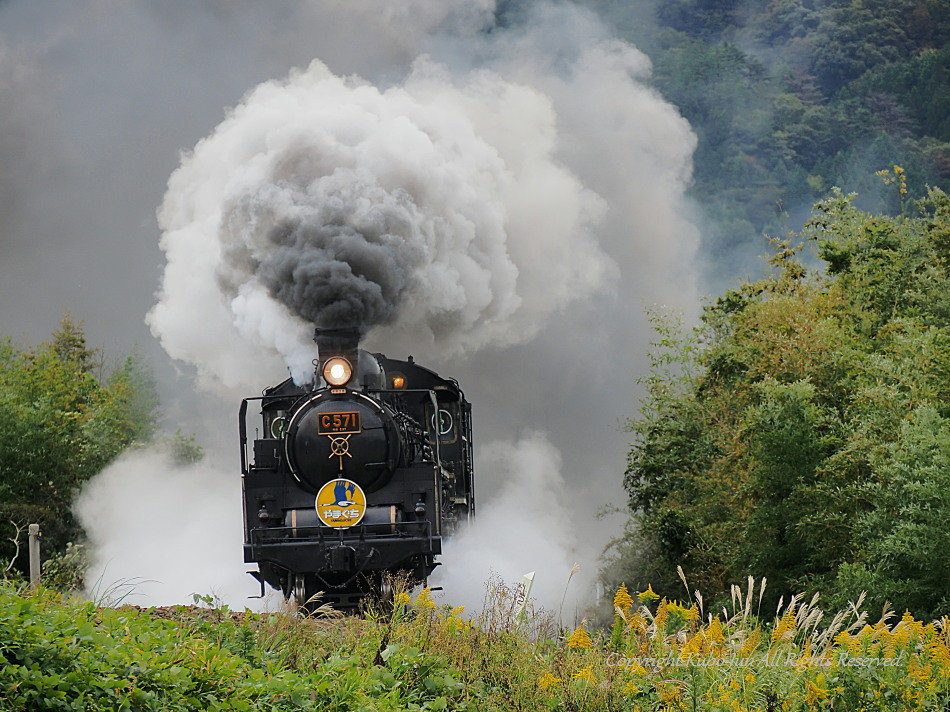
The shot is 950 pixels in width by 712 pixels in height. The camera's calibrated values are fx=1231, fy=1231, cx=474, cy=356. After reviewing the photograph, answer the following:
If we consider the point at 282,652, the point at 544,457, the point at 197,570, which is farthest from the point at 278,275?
the point at 544,457

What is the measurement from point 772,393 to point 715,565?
418 centimetres

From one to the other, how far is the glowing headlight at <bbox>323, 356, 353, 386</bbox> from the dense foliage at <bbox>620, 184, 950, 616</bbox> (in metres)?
5.91

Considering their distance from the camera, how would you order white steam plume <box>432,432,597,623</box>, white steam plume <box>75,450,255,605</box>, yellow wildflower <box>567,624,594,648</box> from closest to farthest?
1. yellow wildflower <box>567,624,594,648</box>
2. white steam plume <box>432,432,597,623</box>
3. white steam plume <box>75,450,255,605</box>

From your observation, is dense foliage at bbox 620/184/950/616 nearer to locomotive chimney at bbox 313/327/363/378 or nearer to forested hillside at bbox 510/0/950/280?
locomotive chimney at bbox 313/327/363/378

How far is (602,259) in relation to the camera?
3055cm

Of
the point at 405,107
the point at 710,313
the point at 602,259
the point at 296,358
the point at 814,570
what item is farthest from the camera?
the point at 602,259

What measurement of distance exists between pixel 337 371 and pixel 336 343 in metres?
1.15

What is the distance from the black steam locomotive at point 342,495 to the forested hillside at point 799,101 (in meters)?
31.8


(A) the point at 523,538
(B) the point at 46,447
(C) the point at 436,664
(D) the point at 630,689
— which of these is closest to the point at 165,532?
(B) the point at 46,447

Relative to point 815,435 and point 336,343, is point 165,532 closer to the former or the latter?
point 336,343

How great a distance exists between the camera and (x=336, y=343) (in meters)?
14.4

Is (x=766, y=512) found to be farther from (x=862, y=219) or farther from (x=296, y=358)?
(x=862, y=219)

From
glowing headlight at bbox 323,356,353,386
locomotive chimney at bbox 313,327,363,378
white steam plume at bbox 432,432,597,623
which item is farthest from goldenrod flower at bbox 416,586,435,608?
locomotive chimney at bbox 313,327,363,378

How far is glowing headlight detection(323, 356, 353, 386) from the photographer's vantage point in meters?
13.3
